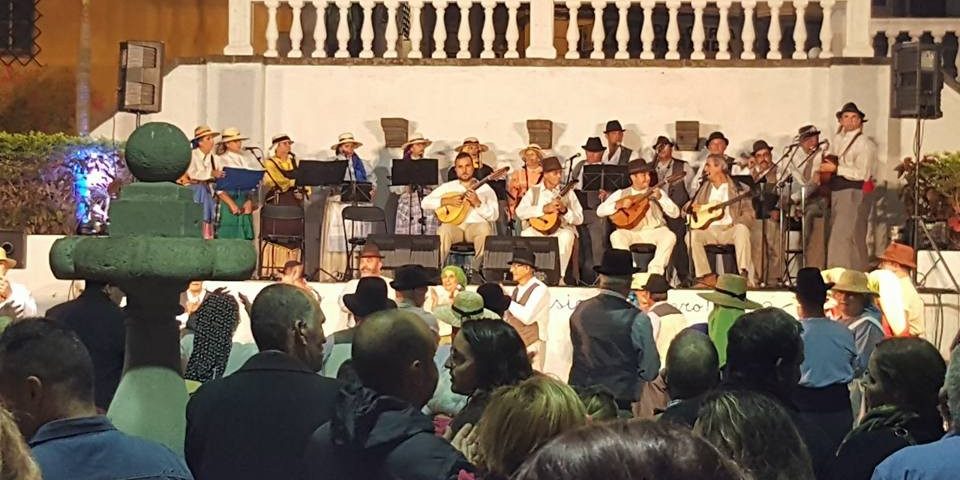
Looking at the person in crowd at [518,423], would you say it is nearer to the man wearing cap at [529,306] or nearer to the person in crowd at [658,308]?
the person in crowd at [658,308]

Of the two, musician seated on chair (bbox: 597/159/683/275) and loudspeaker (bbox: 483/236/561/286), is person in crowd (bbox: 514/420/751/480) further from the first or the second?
musician seated on chair (bbox: 597/159/683/275)

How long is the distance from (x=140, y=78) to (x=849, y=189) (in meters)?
6.91

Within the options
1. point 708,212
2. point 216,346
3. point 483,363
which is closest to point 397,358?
point 483,363

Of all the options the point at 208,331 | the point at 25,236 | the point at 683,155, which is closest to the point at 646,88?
the point at 683,155

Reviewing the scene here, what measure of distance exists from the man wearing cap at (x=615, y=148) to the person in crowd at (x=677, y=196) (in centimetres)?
39

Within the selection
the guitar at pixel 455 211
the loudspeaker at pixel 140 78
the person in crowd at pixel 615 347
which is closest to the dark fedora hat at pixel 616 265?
the person in crowd at pixel 615 347

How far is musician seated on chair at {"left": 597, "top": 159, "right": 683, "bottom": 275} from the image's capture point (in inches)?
571

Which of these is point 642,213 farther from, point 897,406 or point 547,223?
point 897,406

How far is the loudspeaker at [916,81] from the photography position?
14656 millimetres

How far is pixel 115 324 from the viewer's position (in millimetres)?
5797

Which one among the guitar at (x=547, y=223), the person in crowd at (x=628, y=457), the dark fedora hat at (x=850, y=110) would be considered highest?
the dark fedora hat at (x=850, y=110)

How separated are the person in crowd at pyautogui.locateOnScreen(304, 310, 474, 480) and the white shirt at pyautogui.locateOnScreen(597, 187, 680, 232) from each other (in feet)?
33.6

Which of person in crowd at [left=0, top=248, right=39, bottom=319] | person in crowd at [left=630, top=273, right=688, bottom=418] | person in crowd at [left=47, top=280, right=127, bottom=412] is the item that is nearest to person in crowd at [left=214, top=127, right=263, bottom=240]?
person in crowd at [left=0, top=248, right=39, bottom=319]

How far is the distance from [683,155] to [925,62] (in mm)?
3004
